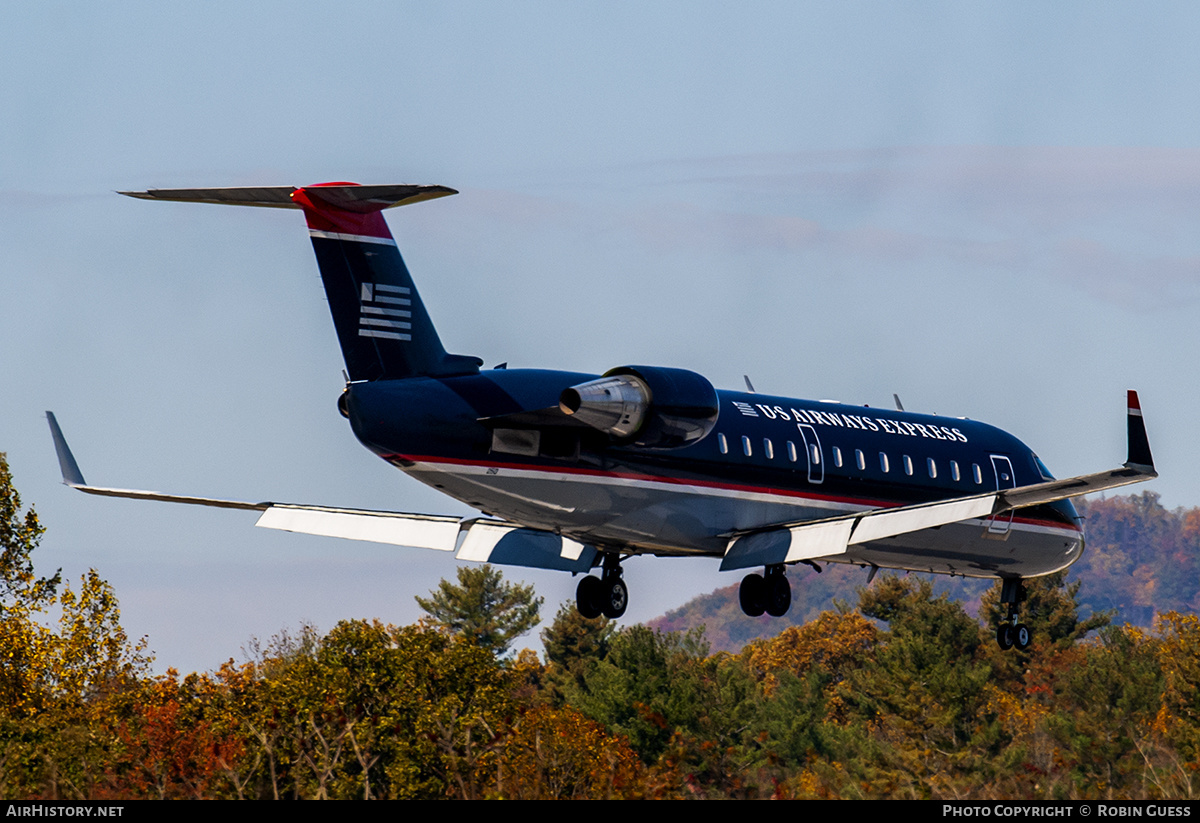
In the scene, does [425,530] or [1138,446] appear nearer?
[1138,446]

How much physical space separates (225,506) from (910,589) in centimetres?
9598

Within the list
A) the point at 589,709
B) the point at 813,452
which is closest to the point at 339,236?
the point at 813,452

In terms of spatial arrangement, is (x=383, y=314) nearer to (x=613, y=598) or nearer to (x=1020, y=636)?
(x=613, y=598)

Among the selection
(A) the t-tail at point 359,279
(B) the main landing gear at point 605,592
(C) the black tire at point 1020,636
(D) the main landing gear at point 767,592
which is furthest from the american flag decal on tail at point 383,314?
(C) the black tire at point 1020,636

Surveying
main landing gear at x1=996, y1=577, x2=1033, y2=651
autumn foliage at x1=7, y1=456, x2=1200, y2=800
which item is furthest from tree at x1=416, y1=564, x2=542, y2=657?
main landing gear at x1=996, y1=577, x2=1033, y2=651

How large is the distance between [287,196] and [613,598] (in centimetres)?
1021

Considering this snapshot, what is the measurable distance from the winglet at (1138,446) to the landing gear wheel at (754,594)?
899 centimetres

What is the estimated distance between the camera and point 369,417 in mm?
27328

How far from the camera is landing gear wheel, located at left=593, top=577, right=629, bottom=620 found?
33094 millimetres

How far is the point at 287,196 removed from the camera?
28.9 meters

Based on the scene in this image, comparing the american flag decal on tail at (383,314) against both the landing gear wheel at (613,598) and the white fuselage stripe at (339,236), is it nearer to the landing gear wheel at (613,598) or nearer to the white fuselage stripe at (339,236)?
the white fuselage stripe at (339,236)

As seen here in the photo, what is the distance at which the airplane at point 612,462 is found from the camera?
28.1m

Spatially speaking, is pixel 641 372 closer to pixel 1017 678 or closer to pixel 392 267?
pixel 392 267
